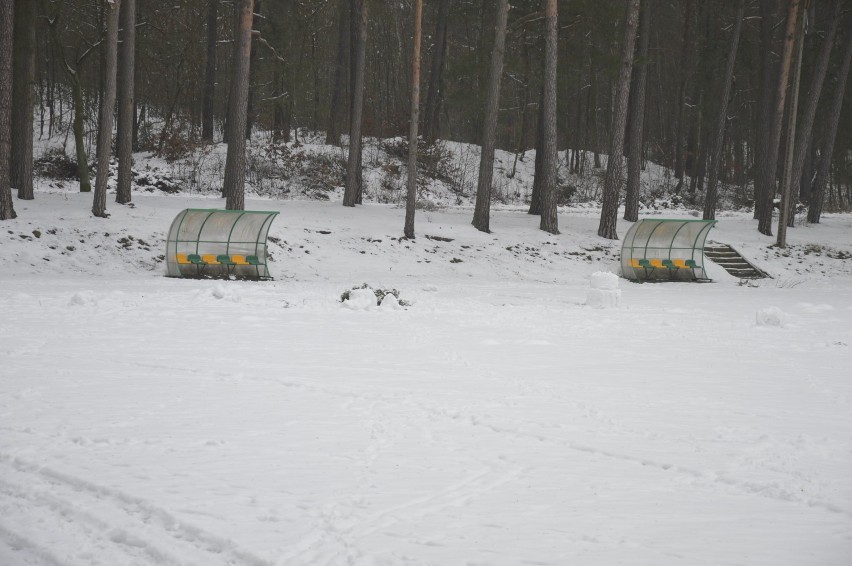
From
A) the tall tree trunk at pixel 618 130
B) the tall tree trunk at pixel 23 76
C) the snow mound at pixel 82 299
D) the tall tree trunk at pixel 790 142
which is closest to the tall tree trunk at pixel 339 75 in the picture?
the tall tree trunk at pixel 618 130

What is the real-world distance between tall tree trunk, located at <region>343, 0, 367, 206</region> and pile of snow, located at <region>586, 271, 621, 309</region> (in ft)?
38.4

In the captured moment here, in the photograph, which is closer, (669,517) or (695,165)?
(669,517)

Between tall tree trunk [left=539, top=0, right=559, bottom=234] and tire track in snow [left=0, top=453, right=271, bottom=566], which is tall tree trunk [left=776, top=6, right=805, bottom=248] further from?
tire track in snow [left=0, top=453, right=271, bottom=566]

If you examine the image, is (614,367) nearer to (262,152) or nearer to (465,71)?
(465,71)

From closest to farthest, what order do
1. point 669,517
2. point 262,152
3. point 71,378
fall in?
1. point 669,517
2. point 71,378
3. point 262,152

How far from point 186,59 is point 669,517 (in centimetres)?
3200

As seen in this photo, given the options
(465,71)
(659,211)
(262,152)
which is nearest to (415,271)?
(465,71)

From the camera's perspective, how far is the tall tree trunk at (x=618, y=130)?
23.0 metres

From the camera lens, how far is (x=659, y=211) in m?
36.1

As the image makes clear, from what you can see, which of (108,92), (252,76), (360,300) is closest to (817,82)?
(360,300)

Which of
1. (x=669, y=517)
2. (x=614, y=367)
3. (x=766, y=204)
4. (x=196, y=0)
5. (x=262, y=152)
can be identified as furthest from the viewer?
(x=262, y=152)

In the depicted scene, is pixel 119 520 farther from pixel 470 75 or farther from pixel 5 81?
pixel 470 75

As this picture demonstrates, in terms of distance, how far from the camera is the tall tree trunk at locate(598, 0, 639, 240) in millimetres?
23016

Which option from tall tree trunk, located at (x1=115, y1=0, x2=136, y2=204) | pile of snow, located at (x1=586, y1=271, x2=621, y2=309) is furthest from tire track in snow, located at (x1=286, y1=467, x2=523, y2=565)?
tall tree trunk, located at (x1=115, y1=0, x2=136, y2=204)
